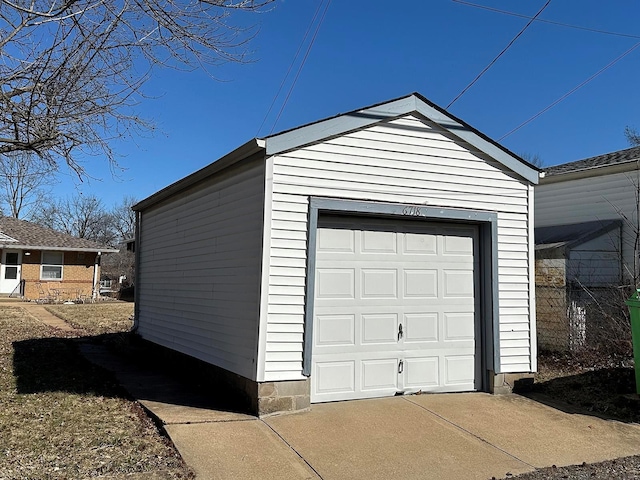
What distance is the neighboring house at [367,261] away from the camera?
21.0ft

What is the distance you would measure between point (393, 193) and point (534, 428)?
10.7ft

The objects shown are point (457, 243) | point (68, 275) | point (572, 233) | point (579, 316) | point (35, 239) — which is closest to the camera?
point (457, 243)

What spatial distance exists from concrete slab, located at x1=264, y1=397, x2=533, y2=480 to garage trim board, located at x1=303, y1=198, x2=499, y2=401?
52cm

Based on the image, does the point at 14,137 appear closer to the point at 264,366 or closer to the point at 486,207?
the point at 264,366

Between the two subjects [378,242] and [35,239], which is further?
[35,239]

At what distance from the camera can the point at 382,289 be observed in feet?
23.4

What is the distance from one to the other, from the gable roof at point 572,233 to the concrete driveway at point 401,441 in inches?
204

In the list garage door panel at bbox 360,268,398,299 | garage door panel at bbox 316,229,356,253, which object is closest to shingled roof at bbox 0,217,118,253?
garage door panel at bbox 316,229,356,253

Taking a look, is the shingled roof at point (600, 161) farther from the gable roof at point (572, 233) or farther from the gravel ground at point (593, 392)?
the gravel ground at point (593, 392)

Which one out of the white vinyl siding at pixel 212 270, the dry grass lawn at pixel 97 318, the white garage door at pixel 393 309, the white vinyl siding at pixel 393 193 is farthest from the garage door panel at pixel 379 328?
the dry grass lawn at pixel 97 318

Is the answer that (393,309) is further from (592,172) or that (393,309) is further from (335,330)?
(592,172)

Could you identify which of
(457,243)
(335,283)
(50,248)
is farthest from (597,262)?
(50,248)

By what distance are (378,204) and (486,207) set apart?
5.77ft

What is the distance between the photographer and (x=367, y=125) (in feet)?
22.8
